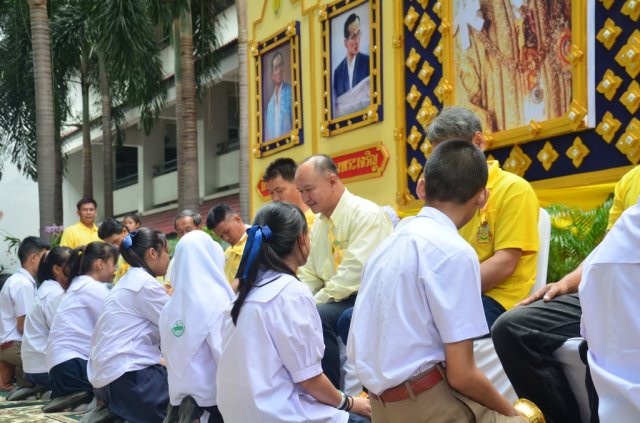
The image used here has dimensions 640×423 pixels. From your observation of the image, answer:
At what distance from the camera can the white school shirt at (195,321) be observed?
4348 mm

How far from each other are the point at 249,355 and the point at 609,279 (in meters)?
1.64

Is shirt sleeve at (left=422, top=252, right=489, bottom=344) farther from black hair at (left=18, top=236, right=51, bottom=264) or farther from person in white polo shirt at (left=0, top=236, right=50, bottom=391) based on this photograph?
black hair at (left=18, top=236, right=51, bottom=264)

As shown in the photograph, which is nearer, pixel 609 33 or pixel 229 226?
pixel 609 33

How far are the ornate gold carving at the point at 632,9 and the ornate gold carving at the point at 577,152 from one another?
962mm

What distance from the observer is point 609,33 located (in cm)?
559

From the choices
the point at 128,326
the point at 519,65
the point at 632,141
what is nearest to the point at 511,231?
the point at 632,141

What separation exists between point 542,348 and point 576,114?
3254mm

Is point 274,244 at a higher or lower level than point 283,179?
lower

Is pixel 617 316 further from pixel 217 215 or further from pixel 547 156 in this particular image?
pixel 547 156

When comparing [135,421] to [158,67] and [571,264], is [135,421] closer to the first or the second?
[571,264]

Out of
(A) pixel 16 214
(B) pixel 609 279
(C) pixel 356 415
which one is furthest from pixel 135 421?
(A) pixel 16 214

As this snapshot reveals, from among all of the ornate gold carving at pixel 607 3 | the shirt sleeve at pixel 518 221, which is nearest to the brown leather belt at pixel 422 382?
the shirt sleeve at pixel 518 221

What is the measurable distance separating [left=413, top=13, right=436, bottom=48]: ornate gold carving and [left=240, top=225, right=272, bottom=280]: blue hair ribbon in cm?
486

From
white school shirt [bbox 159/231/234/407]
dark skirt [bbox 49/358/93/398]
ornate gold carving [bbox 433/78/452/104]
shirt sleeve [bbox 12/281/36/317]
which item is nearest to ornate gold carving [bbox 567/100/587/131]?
ornate gold carving [bbox 433/78/452/104]
